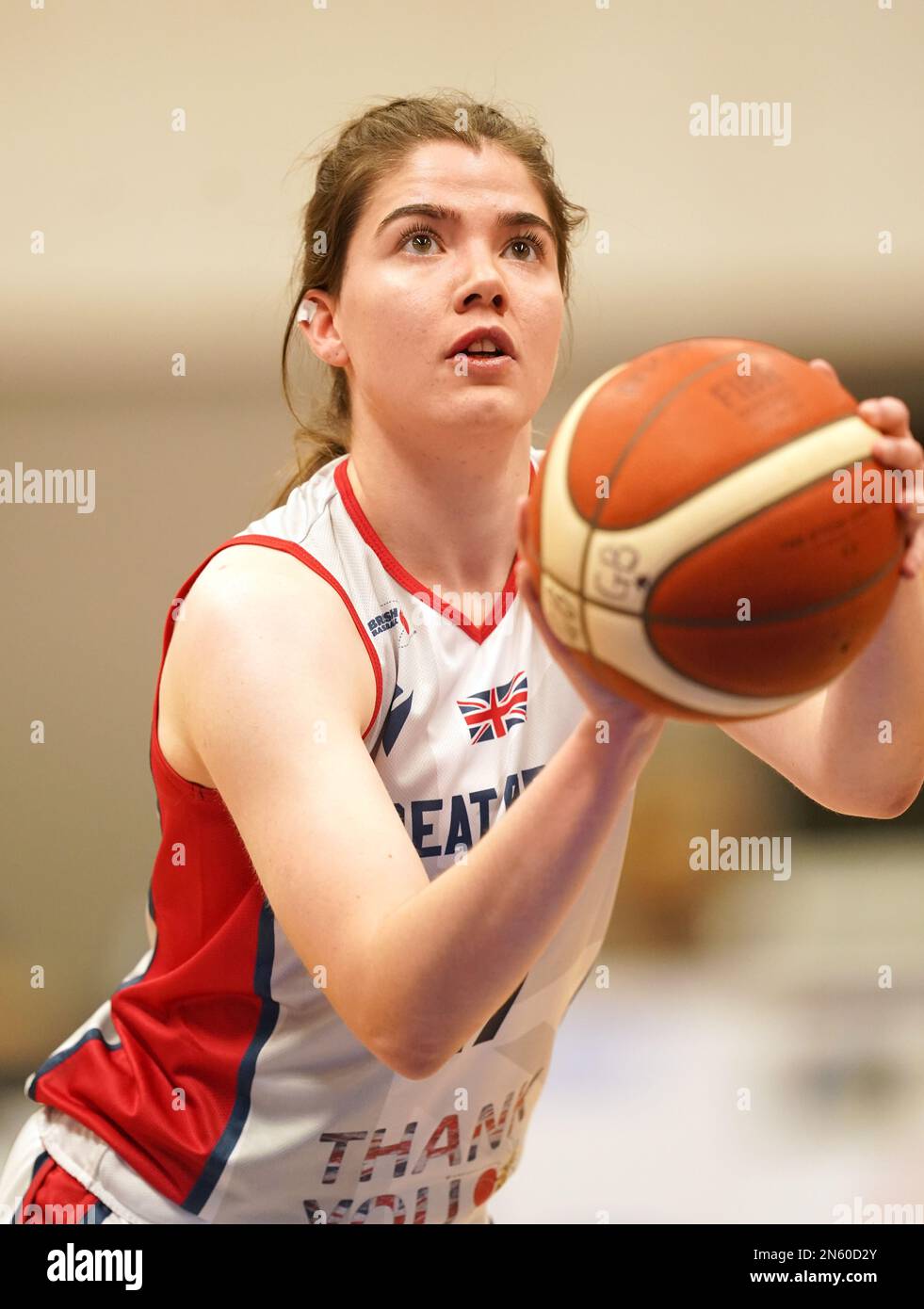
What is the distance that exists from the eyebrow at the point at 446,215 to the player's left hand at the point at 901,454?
52cm

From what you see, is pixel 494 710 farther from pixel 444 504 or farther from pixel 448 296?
pixel 448 296

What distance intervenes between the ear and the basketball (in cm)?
58

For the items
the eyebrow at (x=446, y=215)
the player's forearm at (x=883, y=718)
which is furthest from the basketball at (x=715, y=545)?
the eyebrow at (x=446, y=215)

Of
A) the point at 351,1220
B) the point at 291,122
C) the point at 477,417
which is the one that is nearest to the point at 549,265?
the point at 477,417

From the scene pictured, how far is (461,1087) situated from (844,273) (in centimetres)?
314

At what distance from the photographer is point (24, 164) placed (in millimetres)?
3443

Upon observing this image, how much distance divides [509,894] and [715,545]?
0.28m

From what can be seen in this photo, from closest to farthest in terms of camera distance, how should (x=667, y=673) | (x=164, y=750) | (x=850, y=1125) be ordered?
1. (x=667, y=673)
2. (x=164, y=750)
3. (x=850, y=1125)

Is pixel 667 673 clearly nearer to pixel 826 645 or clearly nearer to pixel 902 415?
pixel 826 645

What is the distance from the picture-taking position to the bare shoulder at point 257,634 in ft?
3.74

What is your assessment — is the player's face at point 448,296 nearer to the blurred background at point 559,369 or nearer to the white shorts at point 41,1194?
the white shorts at point 41,1194

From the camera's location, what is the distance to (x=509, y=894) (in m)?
0.93

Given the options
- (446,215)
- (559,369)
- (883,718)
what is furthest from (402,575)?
(559,369)

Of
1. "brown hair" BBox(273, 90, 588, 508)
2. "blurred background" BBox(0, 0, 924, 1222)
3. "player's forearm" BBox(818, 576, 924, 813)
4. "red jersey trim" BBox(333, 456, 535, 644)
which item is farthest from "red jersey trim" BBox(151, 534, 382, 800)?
"blurred background" BBox(0, 0, 924, 1222)
